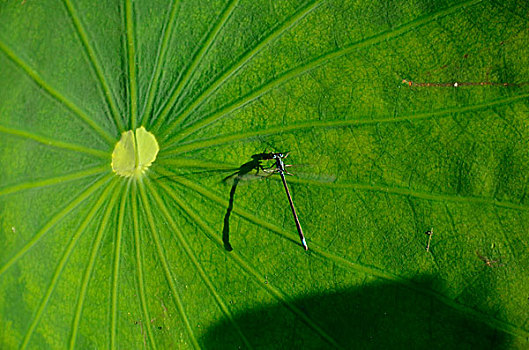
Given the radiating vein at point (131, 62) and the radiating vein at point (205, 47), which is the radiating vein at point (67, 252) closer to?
the radiating vein at point (131, 62)

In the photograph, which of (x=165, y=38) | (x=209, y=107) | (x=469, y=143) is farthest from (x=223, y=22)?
(x=469, y=143)

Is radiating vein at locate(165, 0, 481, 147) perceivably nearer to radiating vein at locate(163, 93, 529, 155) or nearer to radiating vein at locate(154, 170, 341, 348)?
radiating vein at locate(163, 93, 529, 155)

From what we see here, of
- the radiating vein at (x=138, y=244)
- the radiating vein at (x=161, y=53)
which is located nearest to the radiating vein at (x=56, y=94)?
the radiating vein at (x=161, y=53)

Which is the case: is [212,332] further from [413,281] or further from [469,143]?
[469,143]

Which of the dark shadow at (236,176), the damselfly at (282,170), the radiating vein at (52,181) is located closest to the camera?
the damselfly at (282,170)

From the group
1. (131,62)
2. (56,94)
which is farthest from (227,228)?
(56,94)

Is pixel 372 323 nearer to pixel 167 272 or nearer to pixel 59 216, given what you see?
pixel 167 272
